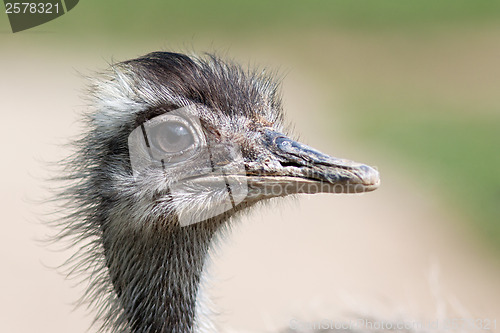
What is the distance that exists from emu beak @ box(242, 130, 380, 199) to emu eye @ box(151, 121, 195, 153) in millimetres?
194

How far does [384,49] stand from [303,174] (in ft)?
19.0

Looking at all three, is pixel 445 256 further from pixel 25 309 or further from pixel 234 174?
pixel 234 174

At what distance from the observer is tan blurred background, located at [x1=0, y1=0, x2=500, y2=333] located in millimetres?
4105

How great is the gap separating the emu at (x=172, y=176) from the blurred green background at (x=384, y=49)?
3.51 meters

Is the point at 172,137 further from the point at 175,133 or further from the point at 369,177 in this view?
the point at 369,177

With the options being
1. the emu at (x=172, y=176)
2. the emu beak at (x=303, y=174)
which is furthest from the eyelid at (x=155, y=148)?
the emu beak at (x=303, y=174)

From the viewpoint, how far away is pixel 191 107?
1932 mm

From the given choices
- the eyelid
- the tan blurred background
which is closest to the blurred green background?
the tan blurred background

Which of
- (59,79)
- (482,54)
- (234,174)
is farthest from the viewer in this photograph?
(59,79)

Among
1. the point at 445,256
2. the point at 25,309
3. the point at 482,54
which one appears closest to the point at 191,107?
the point at 25,309

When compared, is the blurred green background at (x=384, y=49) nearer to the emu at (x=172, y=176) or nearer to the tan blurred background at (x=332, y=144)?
the tan blurred background at (x=332, y=144)

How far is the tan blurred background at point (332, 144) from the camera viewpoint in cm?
411

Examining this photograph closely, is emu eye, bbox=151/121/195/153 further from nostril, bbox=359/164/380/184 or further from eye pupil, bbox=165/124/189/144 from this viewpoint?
nostril, bbox=359/164/380/184

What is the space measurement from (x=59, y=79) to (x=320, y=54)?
277 centimetres
